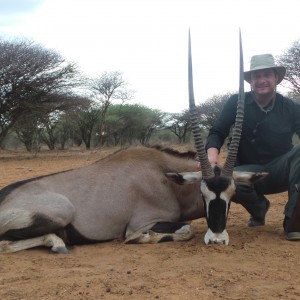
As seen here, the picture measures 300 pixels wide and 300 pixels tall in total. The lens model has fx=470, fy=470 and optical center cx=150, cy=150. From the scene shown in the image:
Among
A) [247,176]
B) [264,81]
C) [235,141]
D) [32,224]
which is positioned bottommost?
[32,224]

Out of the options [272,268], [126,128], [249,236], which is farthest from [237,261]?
[126,128]

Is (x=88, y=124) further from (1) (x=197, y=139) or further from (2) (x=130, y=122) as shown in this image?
(1) (x=197, y=139)

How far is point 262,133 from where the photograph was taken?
17.3 feet

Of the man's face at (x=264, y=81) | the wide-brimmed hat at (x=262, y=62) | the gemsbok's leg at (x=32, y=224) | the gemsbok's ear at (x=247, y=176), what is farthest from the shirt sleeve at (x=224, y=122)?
the gemsbok's leg at (x=32, y=224)

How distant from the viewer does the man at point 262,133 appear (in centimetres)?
516

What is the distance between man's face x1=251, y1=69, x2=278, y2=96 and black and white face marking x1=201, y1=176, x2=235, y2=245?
129 cm

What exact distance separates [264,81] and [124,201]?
2.01 m

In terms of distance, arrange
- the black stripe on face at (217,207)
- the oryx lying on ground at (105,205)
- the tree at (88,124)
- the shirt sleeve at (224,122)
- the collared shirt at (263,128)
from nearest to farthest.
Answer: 1. the black stripe on face at (217,207)
2. the oryx lying on ground at (105,205)
3. the collared shirt at (263,128)
4. the shirt sleeve at (224,122)
5. the tree at (88,124)

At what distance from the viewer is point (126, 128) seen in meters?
48.8

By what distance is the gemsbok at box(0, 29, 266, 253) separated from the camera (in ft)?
14.7

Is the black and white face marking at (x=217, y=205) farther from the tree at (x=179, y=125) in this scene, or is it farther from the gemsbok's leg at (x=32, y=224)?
the tree at (x=179, y=125)

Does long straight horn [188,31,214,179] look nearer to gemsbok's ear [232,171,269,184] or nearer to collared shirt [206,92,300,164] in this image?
gemsbok's ear [232,171,269,184]

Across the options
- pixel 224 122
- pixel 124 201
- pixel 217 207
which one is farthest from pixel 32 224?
pixel 224 122

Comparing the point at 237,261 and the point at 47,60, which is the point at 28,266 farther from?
the point at 47,60
